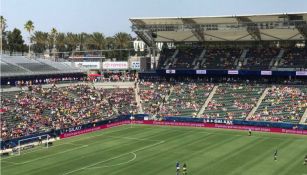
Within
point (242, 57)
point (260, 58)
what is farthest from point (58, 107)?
point (260, 58)

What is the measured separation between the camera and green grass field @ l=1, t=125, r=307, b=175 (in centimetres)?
4269

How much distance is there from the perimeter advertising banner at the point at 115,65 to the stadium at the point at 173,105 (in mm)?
221

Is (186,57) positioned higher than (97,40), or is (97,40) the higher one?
(97,40)

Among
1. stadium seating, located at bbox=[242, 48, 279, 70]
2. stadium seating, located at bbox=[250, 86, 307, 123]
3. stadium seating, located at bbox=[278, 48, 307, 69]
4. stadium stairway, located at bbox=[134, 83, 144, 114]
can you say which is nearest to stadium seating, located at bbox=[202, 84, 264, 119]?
stadium seating, located at bbox=[250, 86, 307, 123]

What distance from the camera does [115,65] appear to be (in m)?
96.8

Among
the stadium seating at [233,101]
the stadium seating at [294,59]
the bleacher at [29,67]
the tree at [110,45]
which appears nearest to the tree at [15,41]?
the tree at [110,45]

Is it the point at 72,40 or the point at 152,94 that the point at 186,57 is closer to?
the point at 152,94

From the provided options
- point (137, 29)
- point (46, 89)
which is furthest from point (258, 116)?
point (46, 89)

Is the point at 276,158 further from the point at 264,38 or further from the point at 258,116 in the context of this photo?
the point at 264,38

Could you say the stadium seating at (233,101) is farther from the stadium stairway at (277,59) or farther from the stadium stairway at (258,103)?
the stadium stairway at (277,59)

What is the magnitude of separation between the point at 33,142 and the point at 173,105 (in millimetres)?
30430

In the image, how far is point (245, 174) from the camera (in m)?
40.6

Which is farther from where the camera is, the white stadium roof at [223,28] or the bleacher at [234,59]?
the bleacher at [234,59]

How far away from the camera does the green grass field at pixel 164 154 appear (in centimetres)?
4269
